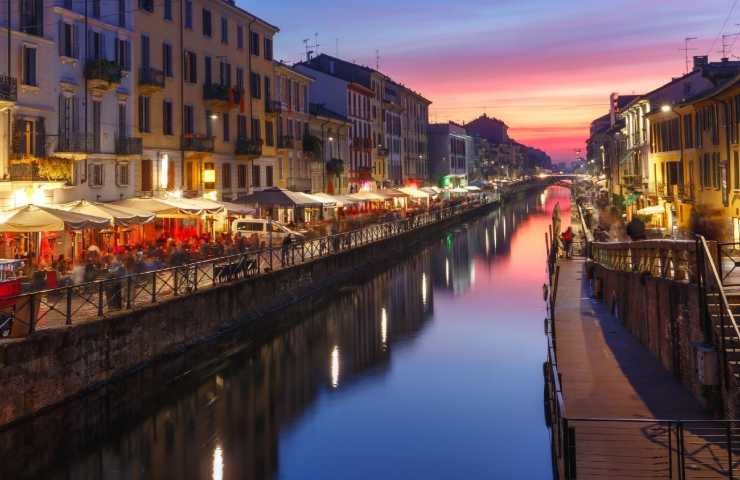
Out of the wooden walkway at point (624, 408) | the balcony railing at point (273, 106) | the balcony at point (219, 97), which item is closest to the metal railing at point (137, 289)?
the balcony at point (219, 97)

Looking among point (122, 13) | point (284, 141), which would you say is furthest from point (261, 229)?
point (284, 141)

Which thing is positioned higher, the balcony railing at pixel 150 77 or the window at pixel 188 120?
the balcony railing at pixel 150 77

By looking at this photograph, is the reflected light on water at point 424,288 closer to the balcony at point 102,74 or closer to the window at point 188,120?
the window at point 188,120

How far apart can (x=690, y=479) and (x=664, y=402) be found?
13.4 feet

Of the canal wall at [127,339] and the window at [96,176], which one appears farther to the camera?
the window at [96,176]

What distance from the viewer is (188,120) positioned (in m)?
43.1

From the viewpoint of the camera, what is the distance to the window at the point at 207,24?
44875 millimetres

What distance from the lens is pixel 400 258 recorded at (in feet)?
194

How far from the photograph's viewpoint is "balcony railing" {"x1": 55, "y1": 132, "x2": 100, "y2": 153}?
1216 inches

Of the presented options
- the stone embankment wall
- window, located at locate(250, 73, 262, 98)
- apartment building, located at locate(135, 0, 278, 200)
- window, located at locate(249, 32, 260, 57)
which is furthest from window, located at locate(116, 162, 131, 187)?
the stone embankment wall

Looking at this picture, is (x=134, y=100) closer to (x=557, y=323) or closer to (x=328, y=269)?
(x=328, y=269)

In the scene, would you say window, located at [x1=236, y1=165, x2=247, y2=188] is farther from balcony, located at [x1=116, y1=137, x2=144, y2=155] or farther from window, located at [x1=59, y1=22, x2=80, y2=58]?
window, located at [x1=59, y1=22, x2=80, y2=58]

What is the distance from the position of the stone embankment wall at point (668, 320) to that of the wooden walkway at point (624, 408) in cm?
27

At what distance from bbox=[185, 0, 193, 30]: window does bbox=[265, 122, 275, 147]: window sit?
1149 centimetres
